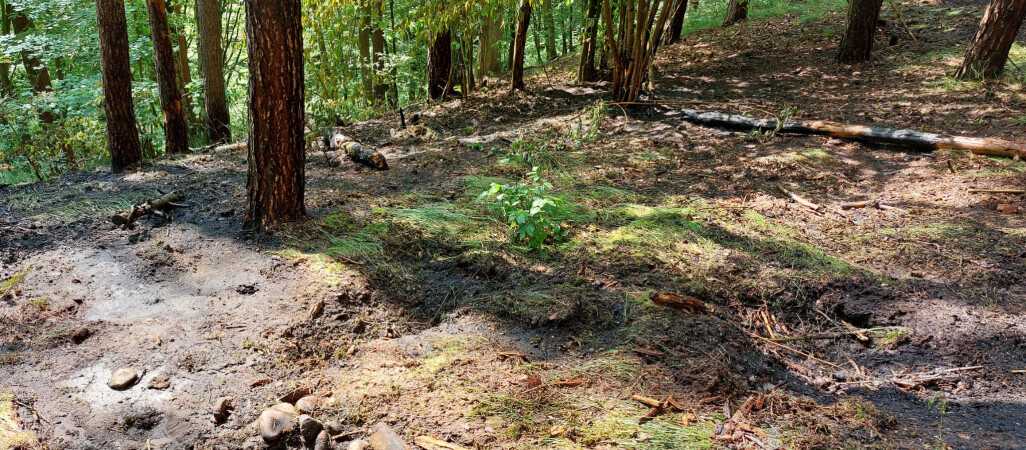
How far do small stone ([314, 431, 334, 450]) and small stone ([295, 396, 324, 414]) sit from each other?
22cm

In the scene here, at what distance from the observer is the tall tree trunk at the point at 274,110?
3.78 metres

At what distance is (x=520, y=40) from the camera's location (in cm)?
903

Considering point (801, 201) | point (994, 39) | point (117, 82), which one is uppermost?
point (994, 39)

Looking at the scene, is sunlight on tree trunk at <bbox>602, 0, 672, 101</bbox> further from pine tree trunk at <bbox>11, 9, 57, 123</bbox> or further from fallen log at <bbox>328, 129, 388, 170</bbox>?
pine tree trunk at <bbox>11, 9, 57, 123</bbox>

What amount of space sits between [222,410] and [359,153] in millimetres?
4353

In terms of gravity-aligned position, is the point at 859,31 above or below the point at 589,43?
above

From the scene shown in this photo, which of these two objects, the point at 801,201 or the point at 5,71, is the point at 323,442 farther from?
the point at 5,71

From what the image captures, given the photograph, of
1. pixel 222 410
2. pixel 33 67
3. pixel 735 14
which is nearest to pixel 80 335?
pixel 222 410

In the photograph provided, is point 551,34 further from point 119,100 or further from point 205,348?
point 205,348

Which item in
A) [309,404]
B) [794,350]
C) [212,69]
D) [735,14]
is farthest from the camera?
[735,14]

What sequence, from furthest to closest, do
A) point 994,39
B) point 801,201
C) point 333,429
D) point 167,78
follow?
point 994,39 → point 167,78 → point 801,201 → point 333,429

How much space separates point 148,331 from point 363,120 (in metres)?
6.68

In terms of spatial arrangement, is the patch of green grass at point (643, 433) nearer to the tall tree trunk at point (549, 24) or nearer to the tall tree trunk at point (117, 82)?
the tall tree trunk at point (117, 82)

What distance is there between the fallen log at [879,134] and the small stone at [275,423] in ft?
Answer: 20.4
